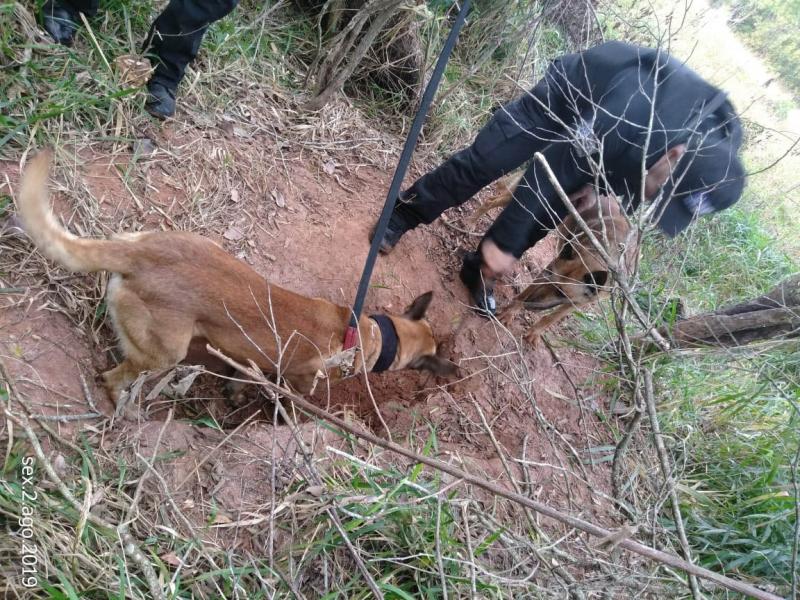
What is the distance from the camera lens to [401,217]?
14.5 ft

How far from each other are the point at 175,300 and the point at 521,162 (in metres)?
2.72

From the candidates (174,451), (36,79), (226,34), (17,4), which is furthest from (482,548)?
(226,34)

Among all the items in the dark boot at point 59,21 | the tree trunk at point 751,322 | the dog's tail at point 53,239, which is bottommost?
the dog's tail at point 53,239

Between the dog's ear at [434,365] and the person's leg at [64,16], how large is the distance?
3.33 m

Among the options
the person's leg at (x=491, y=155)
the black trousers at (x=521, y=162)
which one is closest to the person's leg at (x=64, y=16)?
the person's leg at (x=491, y=155)

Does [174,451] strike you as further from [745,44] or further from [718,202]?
[745,44]

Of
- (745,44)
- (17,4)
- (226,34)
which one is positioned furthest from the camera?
(745,44)

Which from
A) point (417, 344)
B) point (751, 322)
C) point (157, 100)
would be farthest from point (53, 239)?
point (751, 322)

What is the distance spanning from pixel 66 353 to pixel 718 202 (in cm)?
408

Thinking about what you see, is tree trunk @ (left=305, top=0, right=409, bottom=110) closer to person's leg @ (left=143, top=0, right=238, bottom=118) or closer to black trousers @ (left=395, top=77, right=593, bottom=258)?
person's leg @ (left=143, top=0, right=238, bottom=118)

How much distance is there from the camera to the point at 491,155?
3.86m

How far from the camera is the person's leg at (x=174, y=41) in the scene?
Answer: 10.7ft

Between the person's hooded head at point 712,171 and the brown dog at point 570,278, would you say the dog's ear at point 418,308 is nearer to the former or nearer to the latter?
the brown dog at point 570,278

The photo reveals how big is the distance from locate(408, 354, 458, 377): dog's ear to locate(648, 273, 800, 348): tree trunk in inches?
59.6
